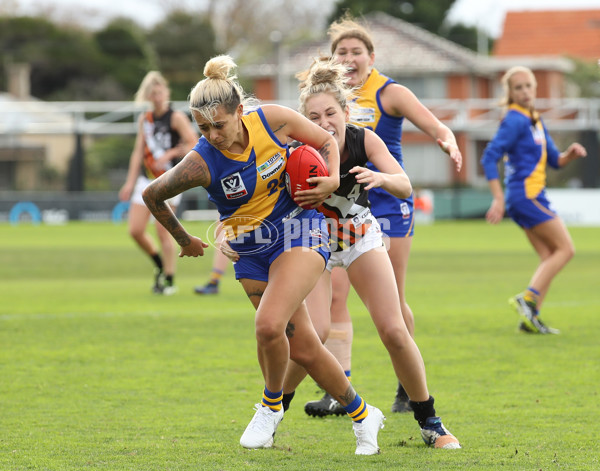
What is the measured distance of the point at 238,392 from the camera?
6.53m

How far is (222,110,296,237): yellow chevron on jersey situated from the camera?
4.95 m

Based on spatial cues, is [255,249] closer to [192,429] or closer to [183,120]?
[192,429]

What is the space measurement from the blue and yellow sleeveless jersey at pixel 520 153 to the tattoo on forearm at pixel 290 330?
4.59m

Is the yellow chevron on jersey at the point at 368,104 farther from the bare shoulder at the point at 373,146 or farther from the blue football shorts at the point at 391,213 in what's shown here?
the bare shoulder at the point at 373,146

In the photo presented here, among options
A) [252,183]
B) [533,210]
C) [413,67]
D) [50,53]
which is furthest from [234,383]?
[50,53]

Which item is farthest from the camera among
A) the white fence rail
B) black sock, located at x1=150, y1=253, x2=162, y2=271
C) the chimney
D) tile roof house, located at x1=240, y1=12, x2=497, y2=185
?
the chimney

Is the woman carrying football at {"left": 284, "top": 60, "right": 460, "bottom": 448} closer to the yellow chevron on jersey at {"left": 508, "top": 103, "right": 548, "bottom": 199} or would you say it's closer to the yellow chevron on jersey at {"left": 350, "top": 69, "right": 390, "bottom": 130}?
the yellow chevron on jersey at {"left": 350, "top": 69, "right": 390, "bottom": 130}

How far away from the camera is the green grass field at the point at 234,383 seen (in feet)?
16.3

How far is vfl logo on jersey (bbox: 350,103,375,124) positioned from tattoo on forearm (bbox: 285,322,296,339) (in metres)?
1.78

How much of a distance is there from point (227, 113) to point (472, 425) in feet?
7.46

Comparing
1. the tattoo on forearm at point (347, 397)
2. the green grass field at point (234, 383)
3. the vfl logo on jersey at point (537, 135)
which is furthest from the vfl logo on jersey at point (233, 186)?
the vfl logo on jersey at point (537, 135)

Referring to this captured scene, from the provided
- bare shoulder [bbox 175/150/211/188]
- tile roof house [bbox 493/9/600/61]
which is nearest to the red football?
bare shoulder [bbox 175/150/211/188]

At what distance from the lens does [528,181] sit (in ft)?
30.1

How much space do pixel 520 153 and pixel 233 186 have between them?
493 cm
